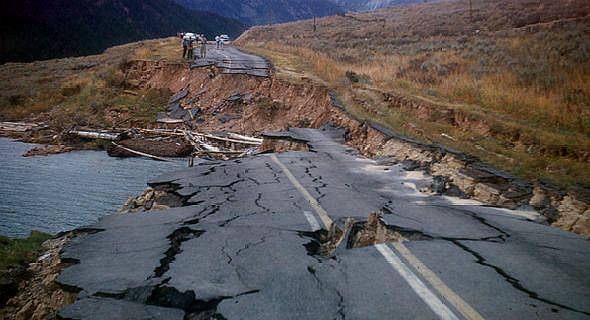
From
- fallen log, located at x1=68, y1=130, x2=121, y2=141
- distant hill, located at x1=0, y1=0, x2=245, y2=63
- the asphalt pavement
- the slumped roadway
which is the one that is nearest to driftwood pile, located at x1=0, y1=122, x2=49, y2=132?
fallen log, located at x1=68, y1=130, x2=121, y2=141

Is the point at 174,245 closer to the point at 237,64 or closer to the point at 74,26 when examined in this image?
the point at 237,64

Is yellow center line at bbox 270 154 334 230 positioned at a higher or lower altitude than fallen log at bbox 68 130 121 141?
higher

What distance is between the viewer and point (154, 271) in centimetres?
445

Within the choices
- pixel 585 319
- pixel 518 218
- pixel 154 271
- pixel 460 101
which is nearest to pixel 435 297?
pixel 585 319

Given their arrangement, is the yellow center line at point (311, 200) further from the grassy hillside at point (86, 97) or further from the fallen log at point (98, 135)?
the grassy hillside at point (86, 97)

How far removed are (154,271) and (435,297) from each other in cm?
284

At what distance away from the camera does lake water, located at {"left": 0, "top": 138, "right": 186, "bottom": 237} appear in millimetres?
10422

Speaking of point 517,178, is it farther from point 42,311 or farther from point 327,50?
point 327,50

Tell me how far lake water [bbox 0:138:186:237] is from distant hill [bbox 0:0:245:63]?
3603cm

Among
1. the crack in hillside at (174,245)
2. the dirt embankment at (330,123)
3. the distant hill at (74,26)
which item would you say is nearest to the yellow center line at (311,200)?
the crack in hillside at (174,245)

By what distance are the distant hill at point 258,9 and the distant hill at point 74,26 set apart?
56.5 meters

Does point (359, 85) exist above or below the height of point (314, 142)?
above

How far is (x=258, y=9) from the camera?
159 m

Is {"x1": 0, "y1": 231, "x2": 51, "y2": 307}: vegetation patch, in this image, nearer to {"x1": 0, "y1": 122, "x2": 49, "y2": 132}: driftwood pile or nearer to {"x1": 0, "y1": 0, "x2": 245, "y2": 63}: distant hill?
{"x1": 0, "y1": 122, "x2": 49, "y2": 132}: driftwood pile
